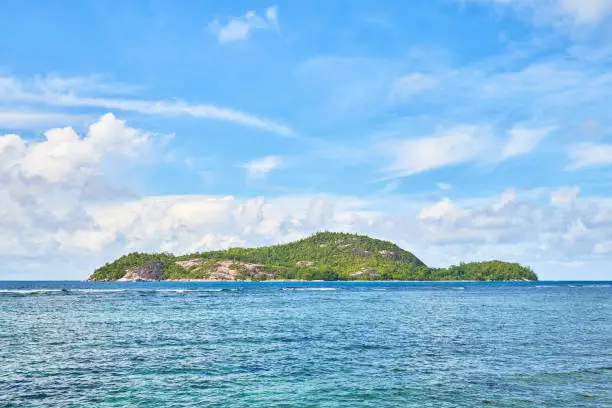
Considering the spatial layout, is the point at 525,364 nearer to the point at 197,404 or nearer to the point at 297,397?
the point at 297,397

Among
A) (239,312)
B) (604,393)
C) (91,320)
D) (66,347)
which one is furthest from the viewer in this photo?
(239,312)

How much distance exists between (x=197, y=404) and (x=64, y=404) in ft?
31.4

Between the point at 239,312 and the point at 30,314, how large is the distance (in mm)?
45133

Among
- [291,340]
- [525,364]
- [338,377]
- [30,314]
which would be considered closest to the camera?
[338,377]

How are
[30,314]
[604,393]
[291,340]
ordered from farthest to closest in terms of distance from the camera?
[30,314]
[291,340]
[604,393]

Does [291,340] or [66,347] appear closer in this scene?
[66,347]

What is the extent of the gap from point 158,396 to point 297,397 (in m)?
10.6

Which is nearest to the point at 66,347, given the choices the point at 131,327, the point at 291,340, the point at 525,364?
the point at 131,327

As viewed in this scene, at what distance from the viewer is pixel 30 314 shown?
111 m

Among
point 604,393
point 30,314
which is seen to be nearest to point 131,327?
point 30,314

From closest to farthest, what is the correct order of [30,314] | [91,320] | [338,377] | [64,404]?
[64,404]
[338,377]
[91,320]
[30,314]

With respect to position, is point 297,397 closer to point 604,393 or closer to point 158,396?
point 158,396

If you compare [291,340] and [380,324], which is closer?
[291,340]

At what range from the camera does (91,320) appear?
97438 mm
